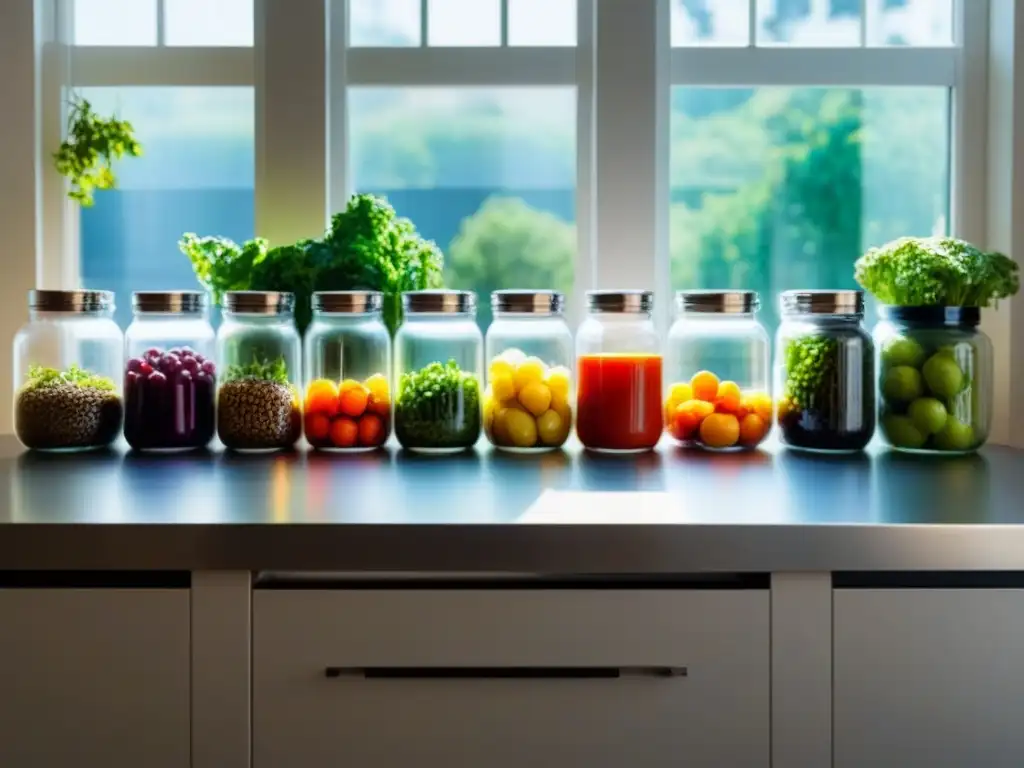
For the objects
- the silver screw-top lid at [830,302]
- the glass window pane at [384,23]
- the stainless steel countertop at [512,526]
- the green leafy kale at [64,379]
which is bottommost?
the stainless steel countertop at [512,526]

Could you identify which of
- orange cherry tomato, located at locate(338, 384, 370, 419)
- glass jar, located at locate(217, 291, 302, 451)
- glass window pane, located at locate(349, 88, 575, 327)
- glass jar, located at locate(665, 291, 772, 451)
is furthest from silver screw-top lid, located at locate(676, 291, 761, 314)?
glass jar, located at locate(217, 291, 302, 451)

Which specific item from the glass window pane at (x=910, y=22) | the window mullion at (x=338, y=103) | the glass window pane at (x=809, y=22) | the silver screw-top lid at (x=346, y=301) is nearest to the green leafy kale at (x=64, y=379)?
the silver screw-top lid at (x=346, y=301)

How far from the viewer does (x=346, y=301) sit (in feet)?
5.70

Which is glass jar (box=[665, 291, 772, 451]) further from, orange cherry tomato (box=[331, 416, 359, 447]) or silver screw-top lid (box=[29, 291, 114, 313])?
silver screw-top lid (box=[29, 291, 114, 313])

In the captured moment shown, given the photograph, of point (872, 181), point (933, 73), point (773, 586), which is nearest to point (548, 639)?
point (773, 586)

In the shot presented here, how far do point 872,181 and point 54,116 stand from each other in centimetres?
151

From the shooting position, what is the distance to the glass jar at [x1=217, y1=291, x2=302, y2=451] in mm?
1710

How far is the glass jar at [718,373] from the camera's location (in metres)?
1.76

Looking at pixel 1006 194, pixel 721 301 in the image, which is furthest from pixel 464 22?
pixel 1006 194

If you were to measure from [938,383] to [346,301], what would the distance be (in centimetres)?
88

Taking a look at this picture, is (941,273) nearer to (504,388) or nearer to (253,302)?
(504,388)

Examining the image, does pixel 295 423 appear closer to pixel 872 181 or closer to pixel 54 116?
pixel 54 116

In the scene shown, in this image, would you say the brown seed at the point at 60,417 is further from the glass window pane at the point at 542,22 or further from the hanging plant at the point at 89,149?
the glass window pane at the point at 542,22

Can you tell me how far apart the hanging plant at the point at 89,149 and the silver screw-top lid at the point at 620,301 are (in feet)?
3.03
